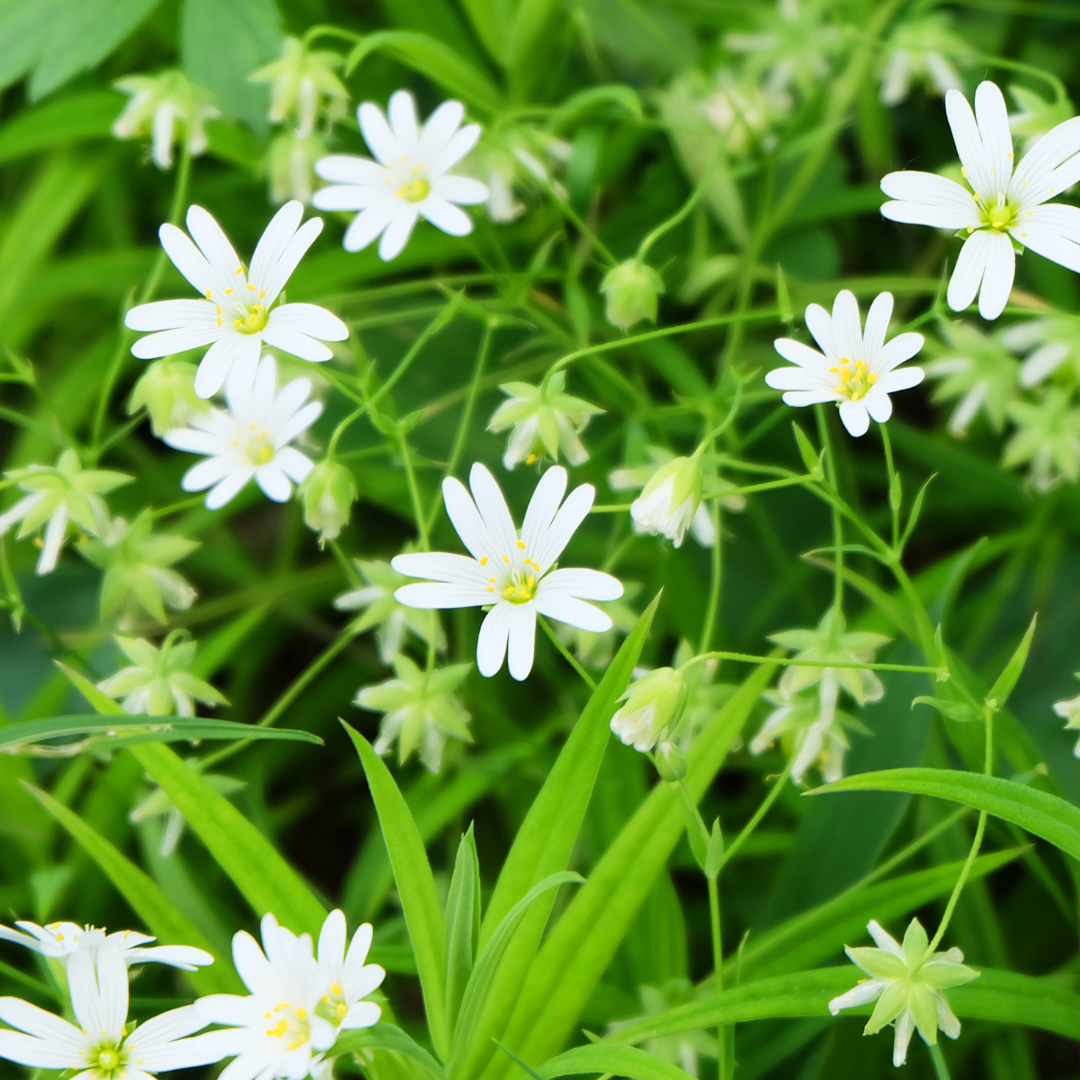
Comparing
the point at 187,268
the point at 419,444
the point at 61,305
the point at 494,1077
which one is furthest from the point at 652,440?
the point at 61,305

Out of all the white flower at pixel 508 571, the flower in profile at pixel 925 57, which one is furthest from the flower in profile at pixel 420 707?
the flower in profile at pixel 925 57

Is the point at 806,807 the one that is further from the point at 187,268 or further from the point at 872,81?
the point at 872,81

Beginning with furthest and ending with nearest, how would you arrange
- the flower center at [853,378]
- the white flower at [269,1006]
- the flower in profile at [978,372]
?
the flower in profile at [978,372] → the flower center at [853,378] → the white flower at [269,1006]

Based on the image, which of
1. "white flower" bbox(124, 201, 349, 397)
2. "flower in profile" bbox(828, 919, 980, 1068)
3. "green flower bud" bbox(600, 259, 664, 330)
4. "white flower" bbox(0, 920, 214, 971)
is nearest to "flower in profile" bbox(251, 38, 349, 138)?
"white flower" bbox(124, 201, 349, 397)

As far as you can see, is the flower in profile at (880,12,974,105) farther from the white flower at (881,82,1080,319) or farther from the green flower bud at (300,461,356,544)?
the green flower bud at (300,461,356,544)

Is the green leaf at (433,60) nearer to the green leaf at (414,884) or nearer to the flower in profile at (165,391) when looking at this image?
the flower in profile at (165,391)

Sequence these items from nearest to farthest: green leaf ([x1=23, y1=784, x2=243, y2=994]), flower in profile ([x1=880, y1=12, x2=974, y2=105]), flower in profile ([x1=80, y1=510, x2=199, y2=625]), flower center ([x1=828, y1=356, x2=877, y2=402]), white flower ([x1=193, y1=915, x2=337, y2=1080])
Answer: white flower ([x1=193, y1=915, x2=337, y2=1080])
flower center ([x1=828, y1=356, x2=877, y2=402])
green leaf ([x1=23, y1=784, x2=243, y2=994])
flower in profile ([x1=80, y1=510, x2=199, y2=625])
flower in profile ([x1=880, y1=12, x2=974, y2=105])
